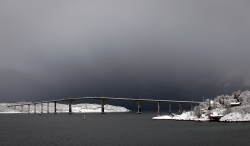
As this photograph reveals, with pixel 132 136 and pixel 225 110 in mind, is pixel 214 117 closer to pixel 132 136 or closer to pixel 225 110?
pixel 225 110

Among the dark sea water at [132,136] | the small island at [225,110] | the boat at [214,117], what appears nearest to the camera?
the dark sea water at [132,136]

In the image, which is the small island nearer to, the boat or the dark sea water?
the boat

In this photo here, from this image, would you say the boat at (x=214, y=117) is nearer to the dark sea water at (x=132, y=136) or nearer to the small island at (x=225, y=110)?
the small island at (x=225, y=110)

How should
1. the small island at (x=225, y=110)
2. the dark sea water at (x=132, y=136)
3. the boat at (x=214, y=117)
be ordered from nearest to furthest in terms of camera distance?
the dark sea water at (x=132, y=136), the small island at (x=225, y=110), the boat at (x=214, y=117)

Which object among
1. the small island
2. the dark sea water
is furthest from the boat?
the dark sea water

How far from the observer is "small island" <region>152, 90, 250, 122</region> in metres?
110

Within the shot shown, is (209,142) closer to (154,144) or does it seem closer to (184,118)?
(154,144)

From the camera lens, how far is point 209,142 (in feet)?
182

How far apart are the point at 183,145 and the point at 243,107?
67.5m

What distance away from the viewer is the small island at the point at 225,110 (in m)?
110

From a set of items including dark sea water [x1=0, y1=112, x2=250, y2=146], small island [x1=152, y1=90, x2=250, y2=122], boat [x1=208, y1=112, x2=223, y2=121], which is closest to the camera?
dark sea water [x1=0, y1=112, x2=250, y2=146]

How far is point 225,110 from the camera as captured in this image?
12019 cm

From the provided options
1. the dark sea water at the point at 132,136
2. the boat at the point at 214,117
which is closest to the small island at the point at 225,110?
the boat at the point at 214,117

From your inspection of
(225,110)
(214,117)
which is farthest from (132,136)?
(225,110)
